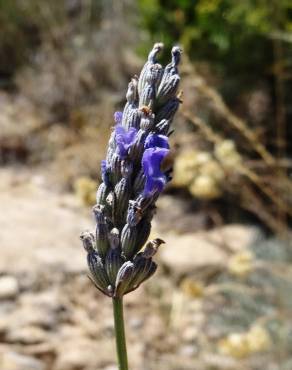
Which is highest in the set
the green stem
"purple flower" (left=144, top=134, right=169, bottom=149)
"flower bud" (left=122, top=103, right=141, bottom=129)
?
"flower bud" (left=122, top=103, right=141, bottom=129)

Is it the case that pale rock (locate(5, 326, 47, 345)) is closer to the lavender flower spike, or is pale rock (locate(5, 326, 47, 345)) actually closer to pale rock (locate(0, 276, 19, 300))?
pale rock (locate(0, 276, 19, 300))

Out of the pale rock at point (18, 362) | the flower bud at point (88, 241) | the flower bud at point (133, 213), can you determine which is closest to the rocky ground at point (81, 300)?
the pale rock at point (18, 362)

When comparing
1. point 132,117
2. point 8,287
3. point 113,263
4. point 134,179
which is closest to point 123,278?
point 113,263

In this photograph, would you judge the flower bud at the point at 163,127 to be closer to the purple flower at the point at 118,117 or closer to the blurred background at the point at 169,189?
the purple flower at the point at 118,117

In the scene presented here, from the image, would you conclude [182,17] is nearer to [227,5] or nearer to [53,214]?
[227,5]

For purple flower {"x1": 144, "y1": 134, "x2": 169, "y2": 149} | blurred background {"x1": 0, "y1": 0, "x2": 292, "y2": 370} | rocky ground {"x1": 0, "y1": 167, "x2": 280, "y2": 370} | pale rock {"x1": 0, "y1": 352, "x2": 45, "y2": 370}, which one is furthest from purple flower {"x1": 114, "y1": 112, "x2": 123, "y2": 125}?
pale rock {"x1": 0, "y1": 352, "x2": 45, "y2": 370}

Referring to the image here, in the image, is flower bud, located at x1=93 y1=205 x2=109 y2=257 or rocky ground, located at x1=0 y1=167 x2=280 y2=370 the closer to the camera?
flower bud, located at x1=93 y1=205 x2=109 y2=257
